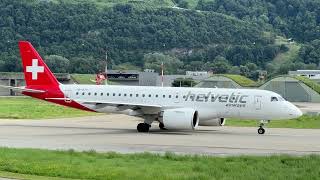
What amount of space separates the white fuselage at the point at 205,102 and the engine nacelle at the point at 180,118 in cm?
134

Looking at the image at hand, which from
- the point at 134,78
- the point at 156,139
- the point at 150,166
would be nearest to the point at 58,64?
the point at 134,78

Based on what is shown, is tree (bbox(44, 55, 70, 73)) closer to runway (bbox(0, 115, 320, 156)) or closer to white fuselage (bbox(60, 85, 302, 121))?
runway (bbox(0, 115, 320, 156))

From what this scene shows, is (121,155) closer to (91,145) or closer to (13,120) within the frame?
(91,145)

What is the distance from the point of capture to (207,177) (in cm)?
2044

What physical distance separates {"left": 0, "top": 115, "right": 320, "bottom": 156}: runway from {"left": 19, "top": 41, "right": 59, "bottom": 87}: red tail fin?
9.50 ft

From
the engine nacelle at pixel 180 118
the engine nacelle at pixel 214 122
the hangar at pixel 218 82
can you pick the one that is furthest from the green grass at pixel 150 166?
the hangar at pixel 218 82

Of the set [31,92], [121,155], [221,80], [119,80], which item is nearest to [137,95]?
[31,92]

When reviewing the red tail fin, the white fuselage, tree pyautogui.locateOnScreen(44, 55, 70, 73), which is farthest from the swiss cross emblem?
tree pyautogui.locateOnScreen(44, 55, 70, 73)

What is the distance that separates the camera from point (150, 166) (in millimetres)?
22891

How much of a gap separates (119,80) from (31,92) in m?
89.2

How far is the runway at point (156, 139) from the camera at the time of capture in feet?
101

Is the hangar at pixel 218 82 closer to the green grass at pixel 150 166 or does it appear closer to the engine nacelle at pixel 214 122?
the engine nacelle at pixel 214 122

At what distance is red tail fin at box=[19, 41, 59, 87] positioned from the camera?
156 feet

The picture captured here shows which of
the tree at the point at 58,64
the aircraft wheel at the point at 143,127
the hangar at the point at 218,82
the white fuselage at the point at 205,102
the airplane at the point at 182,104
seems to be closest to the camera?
the airplane at the point at 182,104
